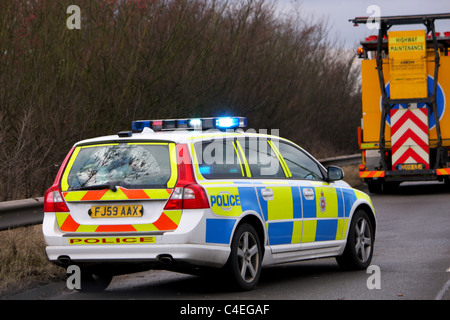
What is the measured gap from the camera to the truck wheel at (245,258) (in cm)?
841

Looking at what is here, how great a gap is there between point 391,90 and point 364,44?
1.35 meters

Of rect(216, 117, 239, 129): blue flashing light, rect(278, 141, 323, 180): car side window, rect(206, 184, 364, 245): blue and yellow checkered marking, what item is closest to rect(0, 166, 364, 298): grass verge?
rect(206, 184, 364, 245): blue and yellow checkered marking

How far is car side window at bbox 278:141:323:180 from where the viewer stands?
385 inches

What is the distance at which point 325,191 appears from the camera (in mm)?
10031

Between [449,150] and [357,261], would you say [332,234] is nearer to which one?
[357,261]

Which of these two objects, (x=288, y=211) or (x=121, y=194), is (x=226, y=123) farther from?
(x=121, y=194)

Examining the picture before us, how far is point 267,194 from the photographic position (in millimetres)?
9023

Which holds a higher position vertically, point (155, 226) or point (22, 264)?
point (155, 226)

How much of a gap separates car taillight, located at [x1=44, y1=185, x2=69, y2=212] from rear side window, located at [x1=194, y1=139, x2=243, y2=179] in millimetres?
1272

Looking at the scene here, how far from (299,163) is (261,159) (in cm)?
81

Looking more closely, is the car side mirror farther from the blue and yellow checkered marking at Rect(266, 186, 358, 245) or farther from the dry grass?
the dry grass

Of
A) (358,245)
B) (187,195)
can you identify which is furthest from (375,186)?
(187,195)

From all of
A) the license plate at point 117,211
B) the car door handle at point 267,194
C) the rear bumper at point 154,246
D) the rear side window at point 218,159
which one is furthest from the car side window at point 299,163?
the license plate at point 117,211
